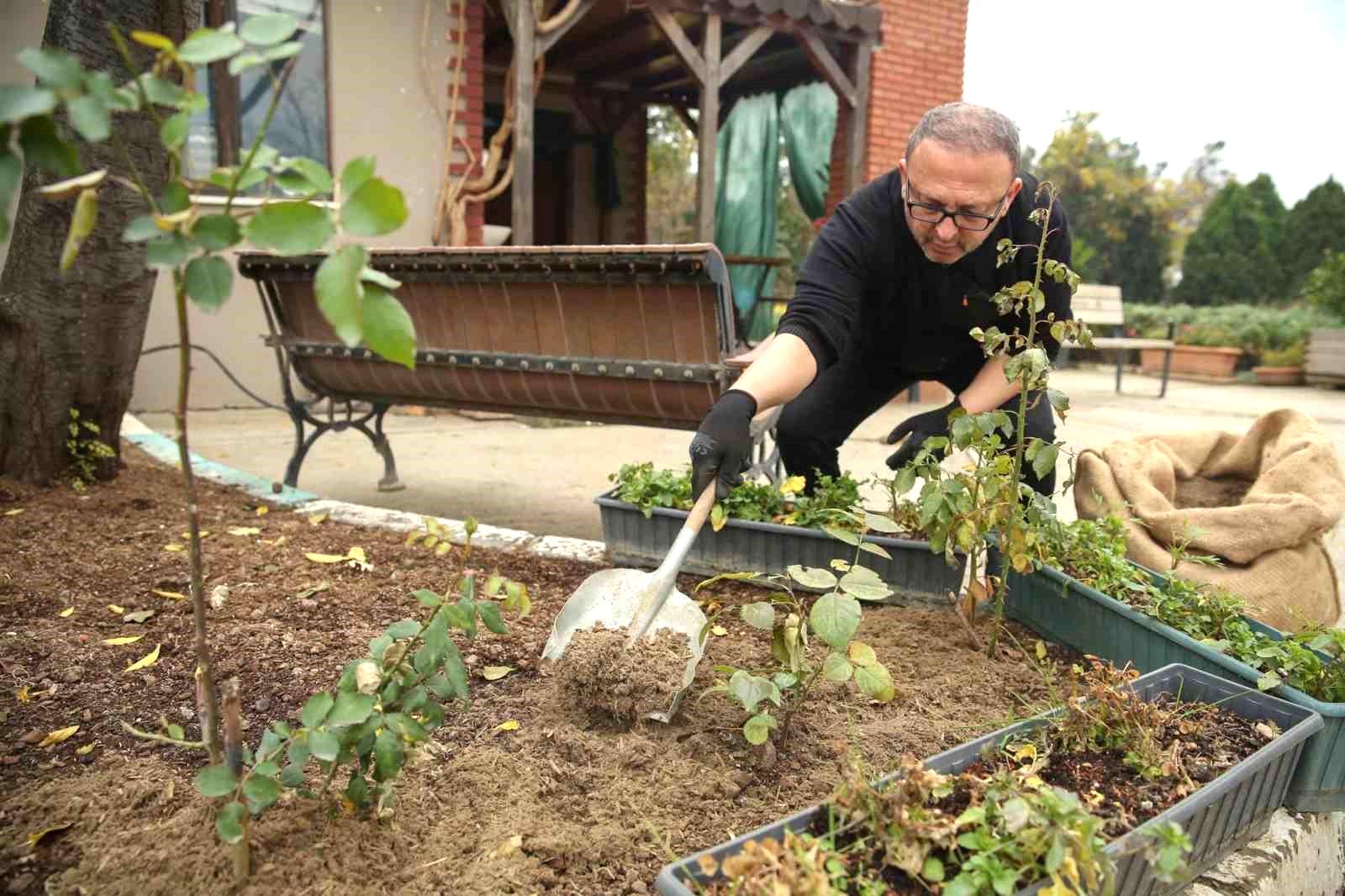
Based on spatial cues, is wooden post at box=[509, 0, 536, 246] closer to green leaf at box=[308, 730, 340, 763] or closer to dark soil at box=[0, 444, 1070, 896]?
dark soil at box=[0, 444, 1070, 896]

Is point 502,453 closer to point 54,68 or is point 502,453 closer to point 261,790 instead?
point 261,790

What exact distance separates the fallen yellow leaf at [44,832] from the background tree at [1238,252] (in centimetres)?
2064

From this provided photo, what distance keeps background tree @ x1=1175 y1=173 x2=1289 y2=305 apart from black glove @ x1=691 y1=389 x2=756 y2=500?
19.2 meters

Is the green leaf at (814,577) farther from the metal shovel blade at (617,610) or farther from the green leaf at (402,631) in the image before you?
the green leaf at (402,631)

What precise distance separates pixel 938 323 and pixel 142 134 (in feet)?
8.59

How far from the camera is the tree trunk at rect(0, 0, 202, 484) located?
305 cm

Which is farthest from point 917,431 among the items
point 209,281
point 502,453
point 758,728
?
point 502,453

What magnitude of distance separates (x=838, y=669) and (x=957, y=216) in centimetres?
138

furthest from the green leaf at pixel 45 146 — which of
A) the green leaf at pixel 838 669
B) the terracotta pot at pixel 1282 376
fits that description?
the terracotta pot at pixel 1282 376

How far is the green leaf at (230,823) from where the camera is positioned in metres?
1.18

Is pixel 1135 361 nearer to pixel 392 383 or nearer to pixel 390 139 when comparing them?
pixel 390 139

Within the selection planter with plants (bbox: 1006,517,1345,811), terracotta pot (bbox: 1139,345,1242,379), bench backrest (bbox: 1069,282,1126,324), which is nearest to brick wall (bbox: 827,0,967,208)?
bench backrest (bbox: 1069,282,1126,324)

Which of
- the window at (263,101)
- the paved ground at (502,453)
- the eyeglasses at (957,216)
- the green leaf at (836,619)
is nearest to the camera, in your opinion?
the green leaf at (836,619)

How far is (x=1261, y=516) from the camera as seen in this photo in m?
2.73
